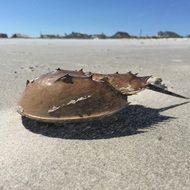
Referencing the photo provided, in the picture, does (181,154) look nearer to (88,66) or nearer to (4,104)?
(4,104)

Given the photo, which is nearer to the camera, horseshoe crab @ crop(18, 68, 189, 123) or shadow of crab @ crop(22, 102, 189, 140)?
horseshoe crab @ crop(18, 68, 189, 123)

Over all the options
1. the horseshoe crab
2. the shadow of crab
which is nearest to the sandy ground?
the shadow of crab

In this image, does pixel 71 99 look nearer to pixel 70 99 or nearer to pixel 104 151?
pixel 70 99

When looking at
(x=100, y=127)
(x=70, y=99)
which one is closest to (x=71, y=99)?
(x=70, y=99)

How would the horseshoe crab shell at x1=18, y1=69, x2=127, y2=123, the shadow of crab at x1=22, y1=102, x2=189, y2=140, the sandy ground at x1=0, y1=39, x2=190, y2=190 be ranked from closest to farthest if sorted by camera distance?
1. the sandy ground at x1=0, y1=39, x2=190, y2=190
2. the horseshoe crab shell at x1=18, y1=69, x2=127, y2=123
3. the shadow of crab at x1=22, y1=102, x2=189, y2=140

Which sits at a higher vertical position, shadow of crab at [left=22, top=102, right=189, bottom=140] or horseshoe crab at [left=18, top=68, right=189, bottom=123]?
horseshoe crab at [left=18, top=68, right=189, bottom=123]

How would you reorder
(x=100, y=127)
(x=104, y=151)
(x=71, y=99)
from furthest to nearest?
(x=100, y=127), (x=71, y=99), (x=104, y=151)

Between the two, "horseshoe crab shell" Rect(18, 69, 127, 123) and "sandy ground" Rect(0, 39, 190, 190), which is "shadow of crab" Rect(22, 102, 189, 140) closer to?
"sandy ground" Rect(0, 39, 190, 190)

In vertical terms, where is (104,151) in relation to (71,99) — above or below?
below

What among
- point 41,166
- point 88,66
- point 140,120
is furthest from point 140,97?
point 88,66

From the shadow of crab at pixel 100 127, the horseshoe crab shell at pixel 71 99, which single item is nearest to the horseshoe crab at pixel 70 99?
the horseshoe crab shell at pixel 71 99
